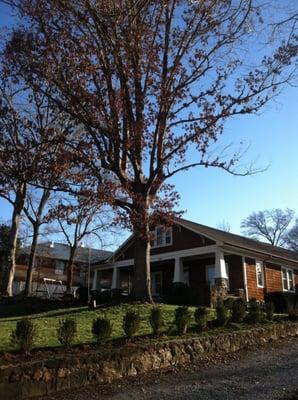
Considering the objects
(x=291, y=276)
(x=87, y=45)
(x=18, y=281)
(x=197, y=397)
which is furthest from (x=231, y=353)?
(x=18, y=281)

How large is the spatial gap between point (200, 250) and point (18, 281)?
33.9 metres

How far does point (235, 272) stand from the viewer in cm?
2862

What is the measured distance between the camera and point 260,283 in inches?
1166

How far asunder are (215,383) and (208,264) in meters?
21.3

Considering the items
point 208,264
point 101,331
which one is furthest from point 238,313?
point 208,264

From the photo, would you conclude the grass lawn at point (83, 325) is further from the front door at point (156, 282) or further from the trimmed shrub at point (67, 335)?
the front door at point (156, 282)

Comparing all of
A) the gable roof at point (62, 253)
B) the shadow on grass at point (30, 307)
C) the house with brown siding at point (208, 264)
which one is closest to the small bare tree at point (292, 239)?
the gable roof at point (62, 253)

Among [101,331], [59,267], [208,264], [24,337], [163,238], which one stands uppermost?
[59,267]

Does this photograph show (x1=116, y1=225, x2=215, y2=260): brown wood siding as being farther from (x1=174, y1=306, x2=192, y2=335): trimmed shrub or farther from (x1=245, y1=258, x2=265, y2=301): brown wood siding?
(x1=174, y1=306, x2=192, y2=335): trimmed shrub

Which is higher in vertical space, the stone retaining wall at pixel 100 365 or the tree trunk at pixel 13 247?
the tree trunk at pixel 13 247

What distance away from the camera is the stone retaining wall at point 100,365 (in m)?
8.01

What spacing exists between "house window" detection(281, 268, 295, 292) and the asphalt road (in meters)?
21.5

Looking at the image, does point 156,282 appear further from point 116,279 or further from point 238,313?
point 238,313

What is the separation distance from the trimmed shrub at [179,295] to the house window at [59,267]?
3609 cm
